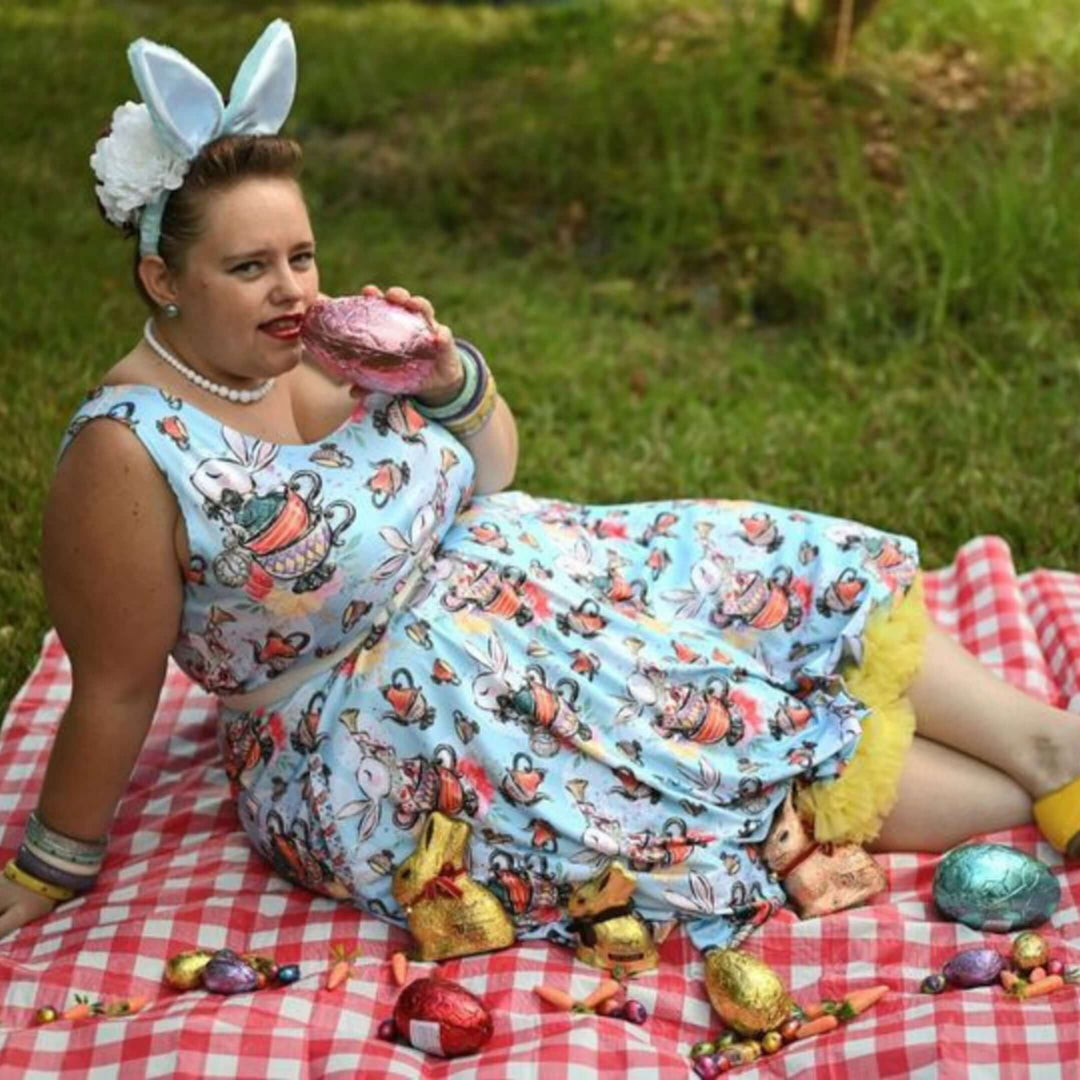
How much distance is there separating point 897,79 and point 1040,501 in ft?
7.97

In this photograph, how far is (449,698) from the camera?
278cm

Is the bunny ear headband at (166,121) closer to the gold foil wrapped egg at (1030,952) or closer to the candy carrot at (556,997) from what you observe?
the candy carrot at (556,997)

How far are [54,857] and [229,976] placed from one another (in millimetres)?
396

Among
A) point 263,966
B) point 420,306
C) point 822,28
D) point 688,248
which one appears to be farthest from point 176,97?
point 822,28

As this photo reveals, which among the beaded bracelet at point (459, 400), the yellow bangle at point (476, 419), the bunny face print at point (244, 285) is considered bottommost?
the yellow bangle at point (476, 419)

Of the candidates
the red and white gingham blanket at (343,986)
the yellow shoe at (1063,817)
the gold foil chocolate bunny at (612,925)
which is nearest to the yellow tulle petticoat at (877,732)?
the red and white gingham blanket at (343,986)

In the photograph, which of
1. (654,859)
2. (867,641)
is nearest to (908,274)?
(867,641)

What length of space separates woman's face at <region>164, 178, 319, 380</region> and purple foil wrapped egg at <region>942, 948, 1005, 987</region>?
1.31m

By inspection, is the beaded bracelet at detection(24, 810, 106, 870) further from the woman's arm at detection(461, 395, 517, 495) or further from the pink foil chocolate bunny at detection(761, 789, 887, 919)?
the pink foil chocolate bunny at detection(761, 789, 887, 919)

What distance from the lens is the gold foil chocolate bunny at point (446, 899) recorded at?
2.76 m

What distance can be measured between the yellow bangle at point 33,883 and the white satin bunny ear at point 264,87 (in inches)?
47.5

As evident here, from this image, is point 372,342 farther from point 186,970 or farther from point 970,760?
point 970,760

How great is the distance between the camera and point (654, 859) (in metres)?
2.79

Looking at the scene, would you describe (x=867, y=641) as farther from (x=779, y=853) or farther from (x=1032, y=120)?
(x=1032, y=120)
